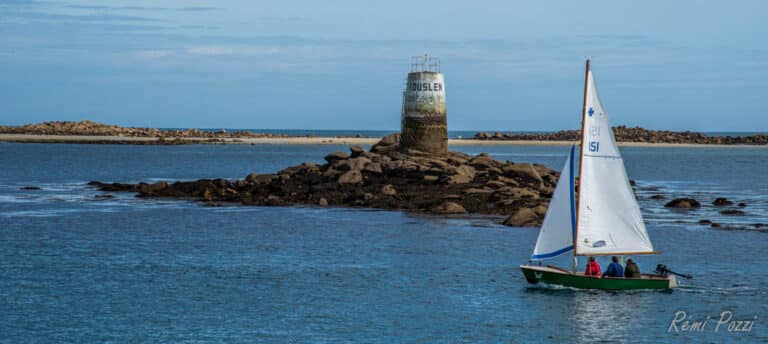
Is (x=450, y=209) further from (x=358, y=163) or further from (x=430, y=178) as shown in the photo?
(x=358, y=163)

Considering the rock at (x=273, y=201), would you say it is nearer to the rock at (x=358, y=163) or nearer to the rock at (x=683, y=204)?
the rock at (x=358, y=163)

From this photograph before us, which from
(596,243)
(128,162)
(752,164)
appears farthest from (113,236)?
(752,164)

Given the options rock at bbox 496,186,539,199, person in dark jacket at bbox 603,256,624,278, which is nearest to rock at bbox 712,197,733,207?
rock at bbox 496,186,539,199

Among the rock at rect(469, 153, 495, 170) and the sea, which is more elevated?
the rock at rect(469, 153, 495, 170)

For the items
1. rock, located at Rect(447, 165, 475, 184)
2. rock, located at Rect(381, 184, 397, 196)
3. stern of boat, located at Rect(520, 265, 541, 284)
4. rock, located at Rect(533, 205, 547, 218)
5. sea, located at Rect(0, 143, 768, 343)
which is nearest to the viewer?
sea, located at Rect(0, 143, 768, 343)

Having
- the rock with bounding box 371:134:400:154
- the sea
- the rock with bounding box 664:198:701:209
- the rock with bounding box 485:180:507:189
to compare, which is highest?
the rock with bounding box 371:134:400:154

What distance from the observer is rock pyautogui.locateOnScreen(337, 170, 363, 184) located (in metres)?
64.1

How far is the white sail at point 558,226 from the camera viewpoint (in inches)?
1282

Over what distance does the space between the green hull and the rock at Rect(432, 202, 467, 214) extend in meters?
21.9

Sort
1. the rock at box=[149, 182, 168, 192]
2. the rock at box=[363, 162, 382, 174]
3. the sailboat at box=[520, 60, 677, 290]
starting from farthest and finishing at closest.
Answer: the rock at box=[149, 182, 168, 192] → the rock at box=[363, 162, 382, 174] → the sailboat at box=[520, 60, 677, 290]

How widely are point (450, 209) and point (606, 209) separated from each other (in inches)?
863

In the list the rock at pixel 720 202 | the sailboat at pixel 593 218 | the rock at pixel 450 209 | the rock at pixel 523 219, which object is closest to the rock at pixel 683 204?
the rock at pixel 720 202

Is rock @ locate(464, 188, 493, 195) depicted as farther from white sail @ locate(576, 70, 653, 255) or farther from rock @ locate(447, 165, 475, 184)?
white sail @ locate(576, 70, 653, 255)

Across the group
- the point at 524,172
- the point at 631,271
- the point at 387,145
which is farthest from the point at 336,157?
the point at 631,271
